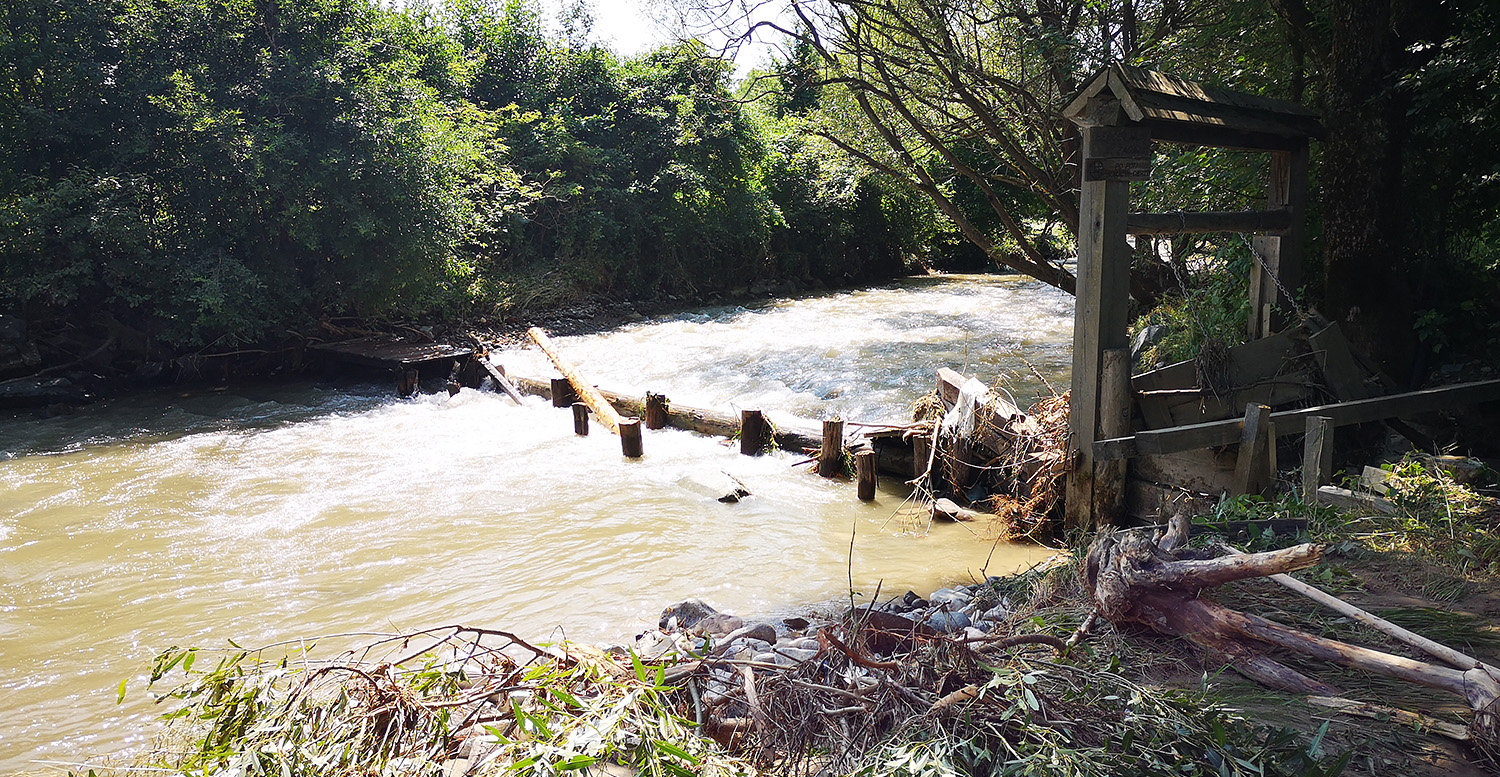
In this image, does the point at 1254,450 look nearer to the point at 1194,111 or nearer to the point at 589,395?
the point at 1194,111


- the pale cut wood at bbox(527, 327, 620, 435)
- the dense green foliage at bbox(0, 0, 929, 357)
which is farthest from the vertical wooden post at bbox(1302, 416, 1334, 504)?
the dense green foliage at bbox(0, 0, 929, 357)

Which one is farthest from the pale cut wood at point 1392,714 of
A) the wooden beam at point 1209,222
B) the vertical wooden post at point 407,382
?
the vertical wooden post at point 407,382

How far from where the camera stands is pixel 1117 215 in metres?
5.59

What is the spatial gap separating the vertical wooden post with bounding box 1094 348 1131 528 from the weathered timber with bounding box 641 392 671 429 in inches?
222

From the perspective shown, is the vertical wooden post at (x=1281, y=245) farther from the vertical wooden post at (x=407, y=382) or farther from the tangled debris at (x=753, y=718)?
the vertical wooden post at (x=407, y=382)

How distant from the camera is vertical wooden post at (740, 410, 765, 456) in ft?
30.2

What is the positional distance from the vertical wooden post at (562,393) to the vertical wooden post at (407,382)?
102 inches

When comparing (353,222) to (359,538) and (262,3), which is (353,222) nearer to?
(262,3)

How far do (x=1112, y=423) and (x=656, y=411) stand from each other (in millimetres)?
5828

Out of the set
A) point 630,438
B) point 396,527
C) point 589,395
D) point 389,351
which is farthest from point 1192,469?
point 389,351

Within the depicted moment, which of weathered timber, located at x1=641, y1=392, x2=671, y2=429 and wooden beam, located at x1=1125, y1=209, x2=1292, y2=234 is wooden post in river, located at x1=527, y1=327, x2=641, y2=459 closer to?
weathered timber, located at x1=641, y1=392, x2=671, y2=429

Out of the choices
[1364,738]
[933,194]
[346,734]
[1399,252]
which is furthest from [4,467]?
[1399,252]

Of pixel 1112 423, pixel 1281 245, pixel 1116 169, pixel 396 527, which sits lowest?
pixel 396 527

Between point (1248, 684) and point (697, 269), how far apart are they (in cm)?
1879
